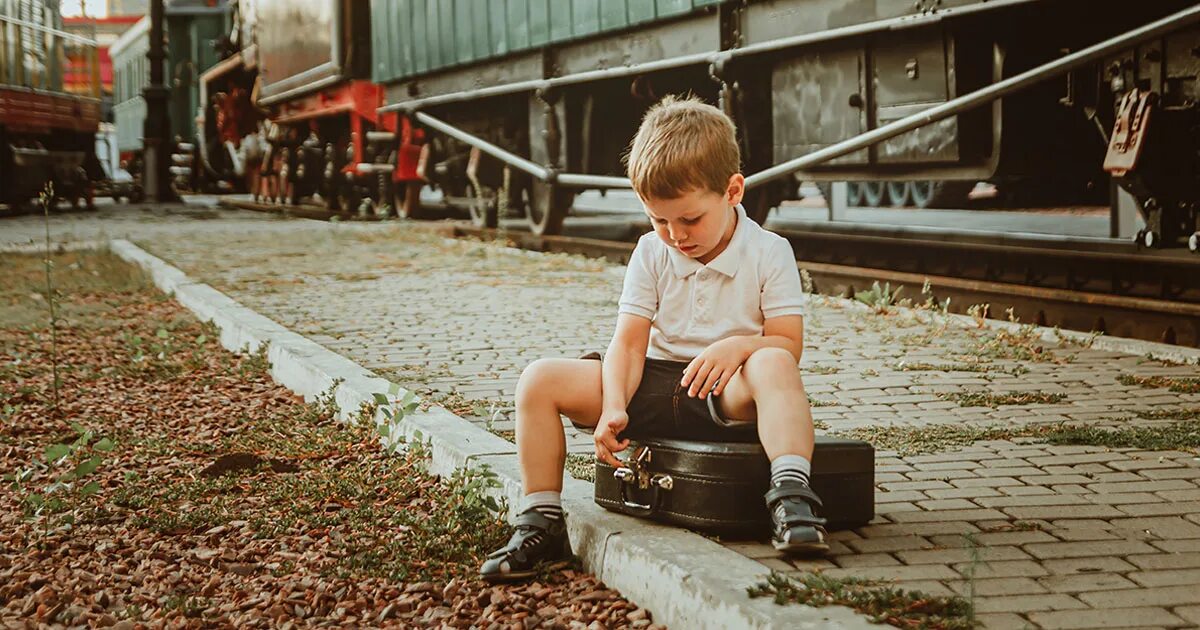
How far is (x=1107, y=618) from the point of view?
8.96ft

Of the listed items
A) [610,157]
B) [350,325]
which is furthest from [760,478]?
[610,157]

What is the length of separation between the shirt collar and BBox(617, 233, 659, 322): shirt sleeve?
58 mm

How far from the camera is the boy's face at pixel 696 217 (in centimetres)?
338

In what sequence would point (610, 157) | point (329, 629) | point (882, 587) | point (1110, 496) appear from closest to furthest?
point (882, 587), point (329, 629), point (1110, 496), point (610, 157)

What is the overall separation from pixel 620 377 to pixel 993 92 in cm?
475

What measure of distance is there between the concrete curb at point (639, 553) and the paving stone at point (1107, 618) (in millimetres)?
364

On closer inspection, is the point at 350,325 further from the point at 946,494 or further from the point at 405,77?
the point at 405,77

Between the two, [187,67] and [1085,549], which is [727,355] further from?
[187,67]

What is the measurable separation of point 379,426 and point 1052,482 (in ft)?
7.03

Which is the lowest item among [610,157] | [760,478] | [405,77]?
[760,478]

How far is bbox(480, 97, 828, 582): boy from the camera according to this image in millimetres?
3338

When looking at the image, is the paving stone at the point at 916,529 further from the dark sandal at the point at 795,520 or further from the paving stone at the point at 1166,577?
the paving stone at the point at 1166,577

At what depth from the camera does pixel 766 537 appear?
339 cm

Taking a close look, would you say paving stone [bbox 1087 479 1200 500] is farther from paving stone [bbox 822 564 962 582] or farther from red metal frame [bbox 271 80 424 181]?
red metal frame [bbox 271 80 424 181]
